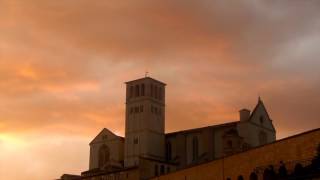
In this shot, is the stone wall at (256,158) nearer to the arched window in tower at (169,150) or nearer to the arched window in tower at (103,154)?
the arched window in tower at (169,150)

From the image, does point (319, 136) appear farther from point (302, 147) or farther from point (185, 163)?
point (185, 163)

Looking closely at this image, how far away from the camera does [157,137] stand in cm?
9700

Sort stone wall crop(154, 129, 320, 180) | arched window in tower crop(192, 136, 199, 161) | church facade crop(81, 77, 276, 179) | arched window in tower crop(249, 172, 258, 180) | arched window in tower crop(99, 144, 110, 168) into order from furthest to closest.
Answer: arched window in tower crop(99, 144, 110, 168) < arched window in tower crop(192, 136, 199, 161) < church facade crop(81, 77, 276, 179) < arched window in tower crop(249, 172, 258, 180) < stone wall crop(154, 129, 320, 180)

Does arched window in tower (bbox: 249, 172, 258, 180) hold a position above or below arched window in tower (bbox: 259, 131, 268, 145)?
below

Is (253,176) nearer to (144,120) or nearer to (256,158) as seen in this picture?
(256,158)

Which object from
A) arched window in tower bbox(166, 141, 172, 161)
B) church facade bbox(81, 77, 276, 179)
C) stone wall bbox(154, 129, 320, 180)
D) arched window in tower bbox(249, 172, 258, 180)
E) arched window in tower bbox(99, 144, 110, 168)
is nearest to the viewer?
stone wall bbox(154, 129, 320, 180)

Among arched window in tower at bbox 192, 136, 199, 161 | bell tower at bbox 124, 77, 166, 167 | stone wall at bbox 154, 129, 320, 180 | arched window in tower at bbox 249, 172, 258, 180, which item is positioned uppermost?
bell tower at bbox 124, 77, 166, 167

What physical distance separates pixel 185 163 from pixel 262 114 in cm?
1312

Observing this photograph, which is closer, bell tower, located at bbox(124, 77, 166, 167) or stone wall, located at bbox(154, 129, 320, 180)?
stone wall, located at bbox(154, 129, 320, 180)

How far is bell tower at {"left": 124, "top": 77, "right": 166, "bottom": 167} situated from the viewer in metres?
95.0

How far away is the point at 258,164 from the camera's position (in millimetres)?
43094

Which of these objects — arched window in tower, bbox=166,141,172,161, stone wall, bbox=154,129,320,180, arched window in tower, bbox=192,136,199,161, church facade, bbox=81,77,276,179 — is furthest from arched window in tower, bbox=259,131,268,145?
stone wall, bbox=154,129,320,180

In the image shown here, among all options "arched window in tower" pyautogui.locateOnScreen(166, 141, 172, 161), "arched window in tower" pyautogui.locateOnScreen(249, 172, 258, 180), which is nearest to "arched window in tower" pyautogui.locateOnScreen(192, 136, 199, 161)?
"arched window in tower" pyautogui.locateOnScreen(166, 141, 172, 161)

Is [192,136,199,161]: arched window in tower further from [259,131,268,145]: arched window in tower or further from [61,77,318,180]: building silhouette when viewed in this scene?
[259,131,268,145]: arched window in tower
